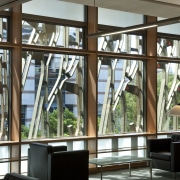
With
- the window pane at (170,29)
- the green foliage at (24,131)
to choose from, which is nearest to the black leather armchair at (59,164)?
the green foliage at (24,131)

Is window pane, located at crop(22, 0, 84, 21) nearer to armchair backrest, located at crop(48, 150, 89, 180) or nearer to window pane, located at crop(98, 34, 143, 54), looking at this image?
window pane, located at crop(98, 34, 143, 54)

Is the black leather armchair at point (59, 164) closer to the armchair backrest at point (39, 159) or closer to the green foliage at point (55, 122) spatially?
the armchair backrest at point (39, 159)

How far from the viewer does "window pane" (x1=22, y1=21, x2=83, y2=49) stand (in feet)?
31.4

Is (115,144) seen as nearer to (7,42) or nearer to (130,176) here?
(130,176)

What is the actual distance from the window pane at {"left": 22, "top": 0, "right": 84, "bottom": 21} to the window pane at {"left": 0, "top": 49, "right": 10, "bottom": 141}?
3.73 ft

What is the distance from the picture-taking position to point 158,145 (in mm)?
10422

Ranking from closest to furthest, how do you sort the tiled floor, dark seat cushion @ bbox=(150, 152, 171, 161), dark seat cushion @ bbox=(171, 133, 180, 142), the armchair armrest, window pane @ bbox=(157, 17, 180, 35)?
the tiled floor → dark seat cushion @ bbox=(150, 152, 171, 161) → the armchair armrest → dark seat cushion @ bbox=(171, 133, 180, 142) → window pane @ bbox=(157, 17, 180, 35)


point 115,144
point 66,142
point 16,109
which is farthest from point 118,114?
point 16,109

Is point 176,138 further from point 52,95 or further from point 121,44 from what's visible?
point 52,95

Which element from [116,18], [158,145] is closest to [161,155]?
[158,145]

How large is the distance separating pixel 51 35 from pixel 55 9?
0.61m

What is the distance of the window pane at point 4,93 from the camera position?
30.4ft

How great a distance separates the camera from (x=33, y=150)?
8.51m

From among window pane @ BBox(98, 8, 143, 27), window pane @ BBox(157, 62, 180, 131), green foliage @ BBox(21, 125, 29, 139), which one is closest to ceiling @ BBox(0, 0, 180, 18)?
window pane @ BBox(98, 8, 143, 27)
